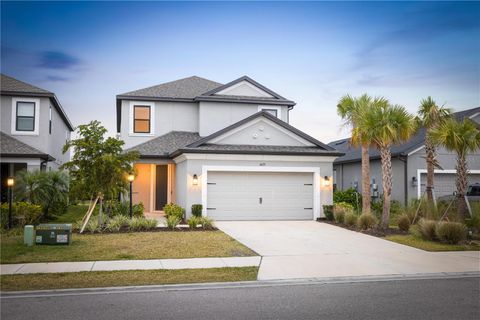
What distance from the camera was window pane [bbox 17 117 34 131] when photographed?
875 inches

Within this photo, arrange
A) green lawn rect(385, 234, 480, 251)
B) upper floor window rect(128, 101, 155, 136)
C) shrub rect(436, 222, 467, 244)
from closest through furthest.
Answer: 1. green lawn rect(385, 234, 480, 251)
2. shrub rect(436, 222, 467, 244)
3. upper floor window rect(128, 101, 155, 136)

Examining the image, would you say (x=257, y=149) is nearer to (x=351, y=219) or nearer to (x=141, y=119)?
(x=351, y=219)

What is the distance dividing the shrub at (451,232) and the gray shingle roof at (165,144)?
45.2ft

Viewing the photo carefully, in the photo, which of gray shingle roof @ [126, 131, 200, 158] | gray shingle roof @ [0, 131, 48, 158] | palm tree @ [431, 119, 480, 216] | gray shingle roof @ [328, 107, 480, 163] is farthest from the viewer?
gray shingle roof @ [328, 107, 480, 163]

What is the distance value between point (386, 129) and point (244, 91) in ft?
37.6

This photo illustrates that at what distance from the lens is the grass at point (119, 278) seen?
27.4ft

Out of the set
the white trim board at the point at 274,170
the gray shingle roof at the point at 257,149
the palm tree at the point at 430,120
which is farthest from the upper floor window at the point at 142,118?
the palm tree at the point at 430,120

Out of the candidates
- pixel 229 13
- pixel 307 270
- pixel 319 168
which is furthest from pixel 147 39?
pixel 307 270

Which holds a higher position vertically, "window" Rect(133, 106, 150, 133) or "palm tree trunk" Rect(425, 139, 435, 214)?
"window" Rect(133, 106, 150, 133)

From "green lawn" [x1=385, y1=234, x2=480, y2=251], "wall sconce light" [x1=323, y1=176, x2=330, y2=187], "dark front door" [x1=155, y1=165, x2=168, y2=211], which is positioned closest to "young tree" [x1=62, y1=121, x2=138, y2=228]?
"dark front door" [x1=155, y1=165, x2=168, y2=211]

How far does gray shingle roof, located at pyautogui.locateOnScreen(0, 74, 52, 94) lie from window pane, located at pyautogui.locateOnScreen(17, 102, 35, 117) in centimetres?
74

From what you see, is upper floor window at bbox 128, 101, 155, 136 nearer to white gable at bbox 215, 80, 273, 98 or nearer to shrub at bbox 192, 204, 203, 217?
white gable at bbox 215, 80, 273, 98

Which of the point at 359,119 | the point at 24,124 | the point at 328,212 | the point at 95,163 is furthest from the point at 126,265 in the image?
the point at 24,124

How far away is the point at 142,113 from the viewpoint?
993 inches
